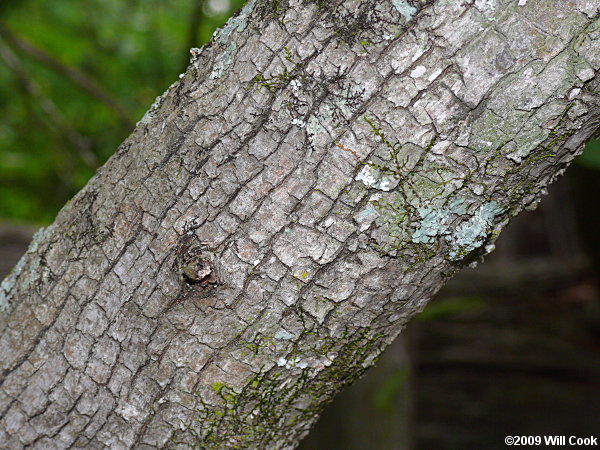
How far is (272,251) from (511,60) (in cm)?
45

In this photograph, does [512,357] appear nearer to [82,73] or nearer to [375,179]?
[82,73]

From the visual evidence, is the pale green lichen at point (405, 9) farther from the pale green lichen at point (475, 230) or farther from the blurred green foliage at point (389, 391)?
the blurred green foliage at point (389, 391)

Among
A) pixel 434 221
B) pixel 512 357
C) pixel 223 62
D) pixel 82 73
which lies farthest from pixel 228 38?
pixel 512 357

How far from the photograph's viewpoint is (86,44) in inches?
125

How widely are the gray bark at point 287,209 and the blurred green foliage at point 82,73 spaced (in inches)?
78.3

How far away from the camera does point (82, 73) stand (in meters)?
3.06

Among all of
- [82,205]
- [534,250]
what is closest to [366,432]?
[82,205]

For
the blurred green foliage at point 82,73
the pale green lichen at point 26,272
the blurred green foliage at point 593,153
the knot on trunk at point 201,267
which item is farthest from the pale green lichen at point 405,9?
the blurred green foliage at point 82,73

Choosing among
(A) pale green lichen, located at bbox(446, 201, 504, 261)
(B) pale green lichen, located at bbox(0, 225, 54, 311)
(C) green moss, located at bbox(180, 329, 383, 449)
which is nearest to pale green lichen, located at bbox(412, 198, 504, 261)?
(A) pale green lichen, located at bbox(446, 201, 504, 261)

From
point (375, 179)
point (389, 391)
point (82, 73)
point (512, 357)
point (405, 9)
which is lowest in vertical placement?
point (375, 179)

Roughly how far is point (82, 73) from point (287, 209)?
258 cm

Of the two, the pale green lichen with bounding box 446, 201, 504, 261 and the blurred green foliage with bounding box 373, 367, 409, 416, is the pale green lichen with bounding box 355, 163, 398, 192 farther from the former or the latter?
the blurred green foliage with bounding box 373, 367, 409, 416

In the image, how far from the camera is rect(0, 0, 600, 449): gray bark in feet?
2.65

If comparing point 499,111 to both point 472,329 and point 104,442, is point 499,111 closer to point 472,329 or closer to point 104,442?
point 104,442
